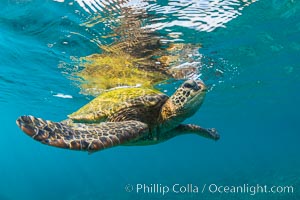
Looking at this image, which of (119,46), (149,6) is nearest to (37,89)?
(119,46)

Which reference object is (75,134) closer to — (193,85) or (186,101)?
(186,101)

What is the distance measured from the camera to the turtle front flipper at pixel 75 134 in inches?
135

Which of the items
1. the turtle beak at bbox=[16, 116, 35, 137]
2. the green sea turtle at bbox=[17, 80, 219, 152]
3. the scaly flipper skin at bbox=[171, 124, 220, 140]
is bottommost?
the scaly flipper skin at bbox=[171, 124, 220, 140]

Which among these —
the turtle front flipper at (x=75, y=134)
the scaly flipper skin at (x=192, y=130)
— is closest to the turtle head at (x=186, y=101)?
the scaly flipper skin at (x=192, y=130)

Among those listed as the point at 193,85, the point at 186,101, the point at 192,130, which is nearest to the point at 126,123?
the point at 186,101

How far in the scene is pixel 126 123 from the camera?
16.1ft

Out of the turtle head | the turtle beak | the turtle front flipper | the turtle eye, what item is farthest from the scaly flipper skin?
the turtle beak

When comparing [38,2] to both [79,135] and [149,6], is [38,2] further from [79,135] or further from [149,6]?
[79,135]

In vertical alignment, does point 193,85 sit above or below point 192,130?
above

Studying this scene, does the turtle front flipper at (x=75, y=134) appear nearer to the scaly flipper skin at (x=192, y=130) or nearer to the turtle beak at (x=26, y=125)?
the turtle beak at (x=26, y=125)

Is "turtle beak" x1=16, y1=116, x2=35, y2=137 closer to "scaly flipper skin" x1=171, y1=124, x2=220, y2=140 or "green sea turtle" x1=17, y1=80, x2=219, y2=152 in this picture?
"green sea turtle" x1=17, y1=80, x2=219, y2=152

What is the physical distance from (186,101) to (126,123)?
1282 millimetres

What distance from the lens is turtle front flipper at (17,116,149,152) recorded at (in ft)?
11.2

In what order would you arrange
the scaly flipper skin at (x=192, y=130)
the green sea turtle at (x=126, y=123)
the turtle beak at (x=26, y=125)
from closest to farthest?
the turtle beak at (x=26, y=125) < the green sea turtle at (x=126, y=123) < the scaly flipper skin at (x=192, y=130)
